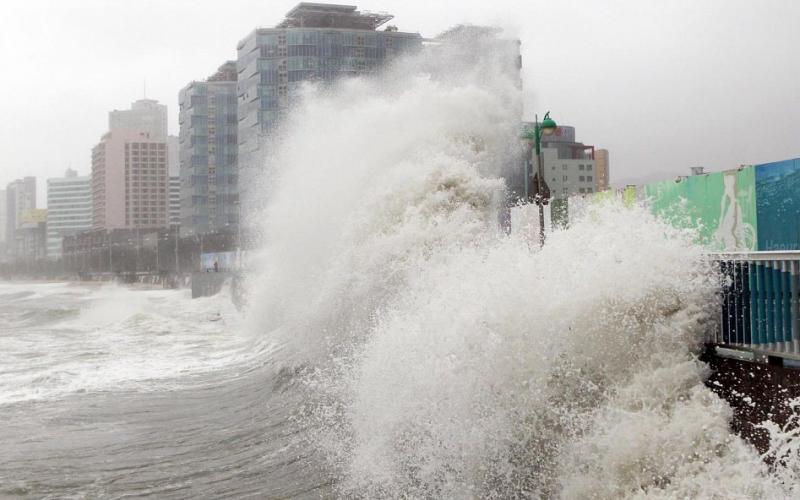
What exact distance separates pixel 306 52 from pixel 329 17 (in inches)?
222

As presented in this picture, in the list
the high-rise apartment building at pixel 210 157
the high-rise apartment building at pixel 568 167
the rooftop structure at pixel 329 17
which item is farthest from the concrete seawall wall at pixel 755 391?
the high-rise apartment building at pixel 210 157

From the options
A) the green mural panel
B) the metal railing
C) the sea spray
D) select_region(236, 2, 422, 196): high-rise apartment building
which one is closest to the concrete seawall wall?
the sea spray

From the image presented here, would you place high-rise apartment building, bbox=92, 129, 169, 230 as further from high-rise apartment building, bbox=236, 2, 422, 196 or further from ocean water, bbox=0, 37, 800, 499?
ocean water, bbox=0, 37, 800, 499

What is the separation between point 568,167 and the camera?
104312 mm

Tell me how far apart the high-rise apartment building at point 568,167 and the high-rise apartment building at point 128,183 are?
387ft

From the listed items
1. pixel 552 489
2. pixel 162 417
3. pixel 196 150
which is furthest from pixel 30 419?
pixel 196 150

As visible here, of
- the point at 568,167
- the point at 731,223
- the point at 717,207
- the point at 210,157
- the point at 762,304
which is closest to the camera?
the point at 762,304

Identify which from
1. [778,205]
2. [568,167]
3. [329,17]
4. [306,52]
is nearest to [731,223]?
[778,205]

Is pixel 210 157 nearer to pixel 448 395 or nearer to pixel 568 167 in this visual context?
pixel 568 167

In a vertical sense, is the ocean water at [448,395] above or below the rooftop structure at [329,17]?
below

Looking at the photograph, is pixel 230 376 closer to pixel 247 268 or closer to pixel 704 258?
pixel 704 258

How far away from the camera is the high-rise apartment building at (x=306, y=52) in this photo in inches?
3196

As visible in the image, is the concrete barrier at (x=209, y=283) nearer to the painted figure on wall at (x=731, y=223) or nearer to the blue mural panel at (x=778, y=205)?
the painted figure on wall at (x=731, y=223)

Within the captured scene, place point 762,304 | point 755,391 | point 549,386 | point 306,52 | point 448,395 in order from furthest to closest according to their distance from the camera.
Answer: point 306,52, point 448,395, point 549,386, point 762,304, point 755,391
